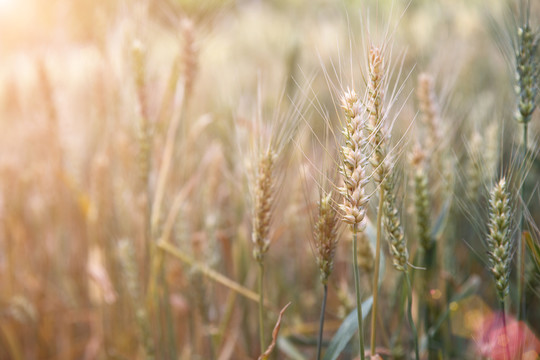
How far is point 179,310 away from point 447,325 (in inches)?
22.1

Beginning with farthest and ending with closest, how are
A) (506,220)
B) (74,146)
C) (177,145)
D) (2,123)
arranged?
(2,123) < (74,146) < (177,145) < (506,220)

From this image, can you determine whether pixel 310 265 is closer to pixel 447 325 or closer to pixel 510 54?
pixel 447 325

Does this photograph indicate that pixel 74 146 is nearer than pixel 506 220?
No

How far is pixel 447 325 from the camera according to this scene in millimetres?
716

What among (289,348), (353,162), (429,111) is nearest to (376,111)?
(353,162)

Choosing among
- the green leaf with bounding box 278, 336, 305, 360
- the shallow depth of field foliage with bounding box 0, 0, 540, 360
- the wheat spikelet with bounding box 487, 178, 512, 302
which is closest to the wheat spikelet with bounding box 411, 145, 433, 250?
the shallow depth of field foliage with bounding box 0, 0, 540, 360

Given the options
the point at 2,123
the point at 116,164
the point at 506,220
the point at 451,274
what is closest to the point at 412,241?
the point at 451,274

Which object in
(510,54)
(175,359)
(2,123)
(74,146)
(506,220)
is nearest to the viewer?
(506,220)

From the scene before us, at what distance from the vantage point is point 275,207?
20.6 inches

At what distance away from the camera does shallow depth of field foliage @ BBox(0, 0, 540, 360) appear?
464mm

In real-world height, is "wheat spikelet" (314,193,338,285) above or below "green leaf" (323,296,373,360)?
above

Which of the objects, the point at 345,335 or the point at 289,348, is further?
the point at 289,348

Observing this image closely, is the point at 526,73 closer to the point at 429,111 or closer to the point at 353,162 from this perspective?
the point at 429,111

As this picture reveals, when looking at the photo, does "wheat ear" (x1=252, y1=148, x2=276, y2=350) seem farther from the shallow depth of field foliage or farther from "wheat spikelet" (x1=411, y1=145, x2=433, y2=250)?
"wheat spikelet" (x1=411, y1=145, x2=433, y2=250)
